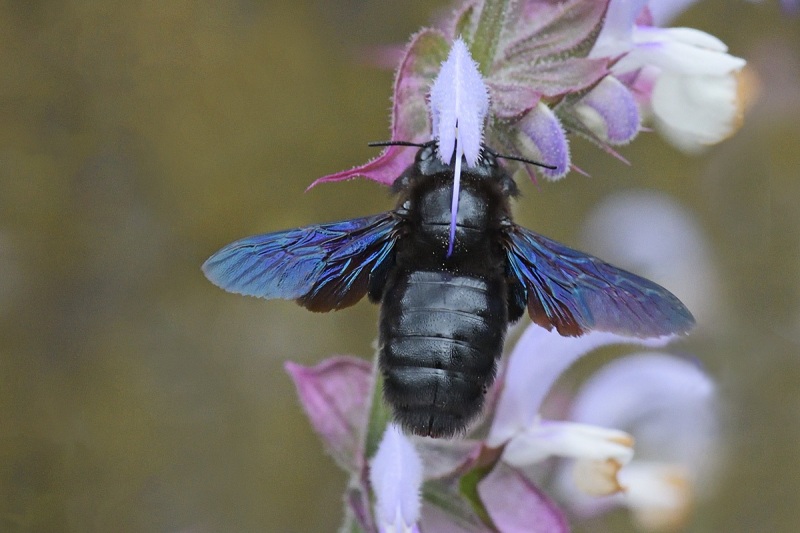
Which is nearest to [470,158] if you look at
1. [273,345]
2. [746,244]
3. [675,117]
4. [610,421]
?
[675,117]

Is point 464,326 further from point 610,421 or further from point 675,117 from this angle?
point 610,421

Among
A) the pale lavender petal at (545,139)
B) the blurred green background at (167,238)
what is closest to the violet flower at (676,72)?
the pale lavender petal at (545,139)

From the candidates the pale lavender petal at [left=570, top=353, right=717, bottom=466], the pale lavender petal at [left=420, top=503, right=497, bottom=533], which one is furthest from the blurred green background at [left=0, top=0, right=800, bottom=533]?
the pale lavender petal at [left=420, top=503, right=497, bottom=533]

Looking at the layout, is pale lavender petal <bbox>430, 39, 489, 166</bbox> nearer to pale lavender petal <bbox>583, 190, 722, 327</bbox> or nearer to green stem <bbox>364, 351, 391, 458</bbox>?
green stem <bbox>364, 351, 391, 458</bbox>

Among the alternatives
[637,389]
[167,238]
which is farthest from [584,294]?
[167,238]

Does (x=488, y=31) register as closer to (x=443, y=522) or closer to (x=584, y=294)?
(x=584, y=294)

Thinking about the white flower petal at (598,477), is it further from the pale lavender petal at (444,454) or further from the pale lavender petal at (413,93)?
the pale lavender petal at (413,93)
